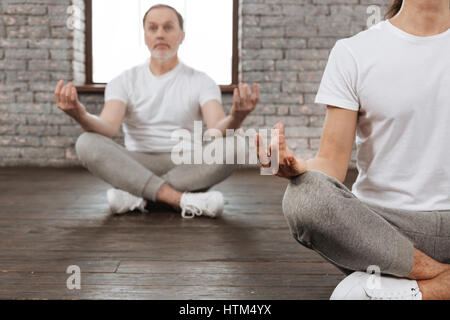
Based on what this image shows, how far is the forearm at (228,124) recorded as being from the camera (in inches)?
71.9

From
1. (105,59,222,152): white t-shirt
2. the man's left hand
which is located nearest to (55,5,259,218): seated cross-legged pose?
(105,59,222,152): white t-shirt

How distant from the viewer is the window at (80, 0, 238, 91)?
12.0ft

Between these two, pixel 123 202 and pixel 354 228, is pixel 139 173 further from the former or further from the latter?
pixel 354 228

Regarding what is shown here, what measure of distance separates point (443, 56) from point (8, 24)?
3.36 metres

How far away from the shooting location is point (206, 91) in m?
2.12

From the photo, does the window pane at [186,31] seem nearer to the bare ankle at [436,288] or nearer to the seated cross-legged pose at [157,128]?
the seated cross-legged pose at [157,128]

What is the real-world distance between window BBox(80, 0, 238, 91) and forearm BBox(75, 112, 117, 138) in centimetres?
173

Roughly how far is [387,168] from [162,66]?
4.66 feet

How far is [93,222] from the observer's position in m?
1.86

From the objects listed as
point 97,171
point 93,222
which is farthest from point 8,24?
point 93,222

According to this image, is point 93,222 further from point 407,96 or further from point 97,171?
point 407,96

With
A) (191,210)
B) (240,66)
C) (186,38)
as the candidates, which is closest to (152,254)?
(191,210)

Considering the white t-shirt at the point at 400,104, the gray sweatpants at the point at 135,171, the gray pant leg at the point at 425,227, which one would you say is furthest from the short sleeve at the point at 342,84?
the gray sweatpants at the point at 135,171

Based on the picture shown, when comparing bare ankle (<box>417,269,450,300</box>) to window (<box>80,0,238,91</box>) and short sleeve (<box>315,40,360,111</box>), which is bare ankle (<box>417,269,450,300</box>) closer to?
short sleeve (<box>315,40,360,111</box>)
